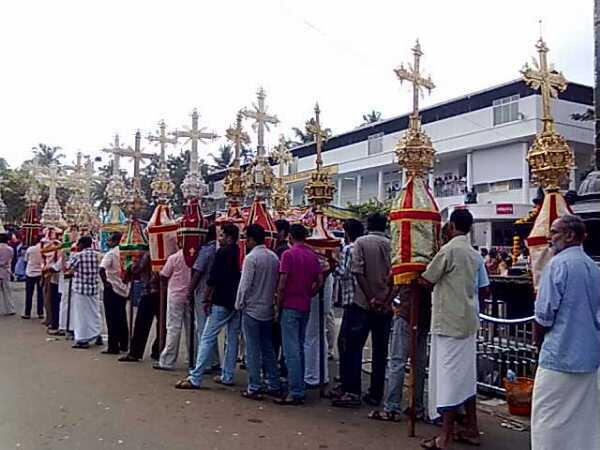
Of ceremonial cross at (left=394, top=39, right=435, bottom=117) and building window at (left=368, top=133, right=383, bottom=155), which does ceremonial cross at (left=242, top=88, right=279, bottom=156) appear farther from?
building window at (left=368, top=133, right=383, bottom=155)

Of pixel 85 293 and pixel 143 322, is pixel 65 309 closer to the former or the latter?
pixel 85 293

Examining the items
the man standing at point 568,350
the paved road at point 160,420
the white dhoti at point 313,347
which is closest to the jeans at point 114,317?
the paved road at point 160,420

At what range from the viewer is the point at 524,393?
21.1ft

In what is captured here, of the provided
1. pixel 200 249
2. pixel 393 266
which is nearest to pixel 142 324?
pixel 200 249

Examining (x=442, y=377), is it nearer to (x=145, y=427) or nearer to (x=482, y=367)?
(x=482, y=367)

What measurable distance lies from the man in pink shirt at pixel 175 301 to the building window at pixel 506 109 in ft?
82.5

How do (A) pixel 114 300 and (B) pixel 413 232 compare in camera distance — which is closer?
(B) pixel 413 232

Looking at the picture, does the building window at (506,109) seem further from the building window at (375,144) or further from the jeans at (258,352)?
the jeans at (258,352)

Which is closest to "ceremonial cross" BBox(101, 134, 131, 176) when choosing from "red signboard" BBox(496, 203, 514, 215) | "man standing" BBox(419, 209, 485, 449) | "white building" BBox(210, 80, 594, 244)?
"man standing" BBox(419, 209, 485, 449)

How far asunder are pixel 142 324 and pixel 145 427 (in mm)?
3400

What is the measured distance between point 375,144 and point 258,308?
32.9 m

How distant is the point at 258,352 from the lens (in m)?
7.15

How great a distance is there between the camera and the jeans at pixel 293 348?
22.6 feet

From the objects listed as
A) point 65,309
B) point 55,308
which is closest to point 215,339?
point 65,309
